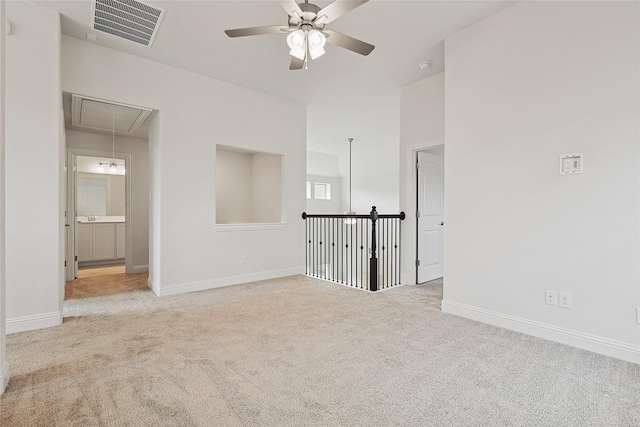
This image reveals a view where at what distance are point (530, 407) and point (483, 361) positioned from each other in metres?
0.52

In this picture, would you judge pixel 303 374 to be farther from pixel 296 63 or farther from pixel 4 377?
pixel 296 63

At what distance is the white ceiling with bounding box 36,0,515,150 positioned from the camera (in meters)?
2.82

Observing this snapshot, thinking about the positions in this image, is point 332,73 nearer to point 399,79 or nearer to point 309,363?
point 399,79

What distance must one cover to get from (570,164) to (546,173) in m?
0.17

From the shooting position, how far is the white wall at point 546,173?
2229 millimetres

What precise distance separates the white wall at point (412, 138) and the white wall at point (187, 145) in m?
2.05

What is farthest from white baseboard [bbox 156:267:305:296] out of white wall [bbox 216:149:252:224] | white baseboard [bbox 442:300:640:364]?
white baseboard [bbox 442:300:640:364]

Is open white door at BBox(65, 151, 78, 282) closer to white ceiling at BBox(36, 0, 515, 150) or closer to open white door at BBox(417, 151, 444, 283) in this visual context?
white ceiling at BBox(36, 0, 515, 150)

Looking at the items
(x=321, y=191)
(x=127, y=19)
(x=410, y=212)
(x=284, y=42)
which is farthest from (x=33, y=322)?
(x=321, y=191)

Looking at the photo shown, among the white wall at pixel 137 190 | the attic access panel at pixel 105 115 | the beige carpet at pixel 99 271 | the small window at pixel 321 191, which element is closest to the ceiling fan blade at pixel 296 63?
the attic access panel at pixel 105 115

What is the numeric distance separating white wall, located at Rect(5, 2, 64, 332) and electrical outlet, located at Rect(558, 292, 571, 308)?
4472 millimetres

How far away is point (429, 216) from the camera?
480cm

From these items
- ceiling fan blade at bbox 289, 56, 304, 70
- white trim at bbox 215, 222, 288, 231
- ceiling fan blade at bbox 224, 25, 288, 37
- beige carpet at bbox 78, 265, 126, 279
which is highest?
ceiling fan blade at bbox 224, 25, 288, 37

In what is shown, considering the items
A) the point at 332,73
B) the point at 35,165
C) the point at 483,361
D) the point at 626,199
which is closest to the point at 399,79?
the point at 332,73
